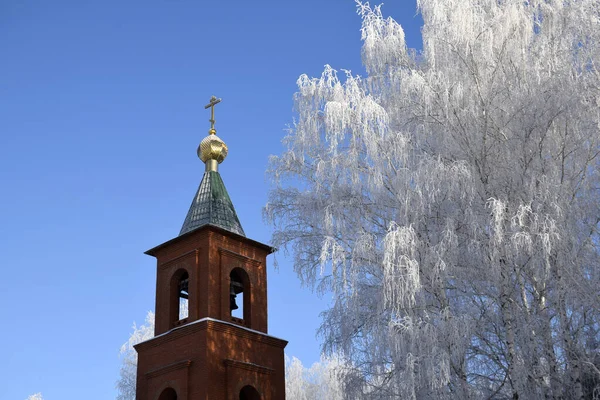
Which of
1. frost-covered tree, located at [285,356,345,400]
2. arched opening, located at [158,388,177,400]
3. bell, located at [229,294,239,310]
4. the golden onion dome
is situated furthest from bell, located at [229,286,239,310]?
frost-covered tree, located at [285,356,345,400]

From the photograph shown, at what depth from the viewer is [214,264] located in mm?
16781

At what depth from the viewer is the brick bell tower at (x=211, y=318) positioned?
1557 cm

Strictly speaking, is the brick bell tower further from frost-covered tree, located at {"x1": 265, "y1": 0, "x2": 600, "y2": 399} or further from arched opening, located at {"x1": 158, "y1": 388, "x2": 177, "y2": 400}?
frost-covered tree, located at {"x1": 265, "y1": 0, "x2": 600, "y2": 399}

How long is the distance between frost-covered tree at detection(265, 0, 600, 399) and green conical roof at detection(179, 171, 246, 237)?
262cm

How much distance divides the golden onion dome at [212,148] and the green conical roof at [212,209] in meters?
0.42

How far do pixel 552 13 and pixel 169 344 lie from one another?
37.4 ft

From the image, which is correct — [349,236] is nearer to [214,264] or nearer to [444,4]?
[214,264]

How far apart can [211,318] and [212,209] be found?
10.6 ft

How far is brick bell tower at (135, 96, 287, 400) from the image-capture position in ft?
51.1

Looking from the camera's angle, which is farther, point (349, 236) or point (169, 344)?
point (169, 344)

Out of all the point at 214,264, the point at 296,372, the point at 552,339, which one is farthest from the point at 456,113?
the point at 296,372

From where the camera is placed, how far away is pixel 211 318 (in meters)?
15.8

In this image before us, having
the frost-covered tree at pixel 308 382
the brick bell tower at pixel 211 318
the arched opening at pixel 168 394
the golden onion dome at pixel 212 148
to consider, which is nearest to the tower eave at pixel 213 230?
the brick bell tower at pixel 211 318

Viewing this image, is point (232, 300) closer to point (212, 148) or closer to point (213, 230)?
point (213, 230)
